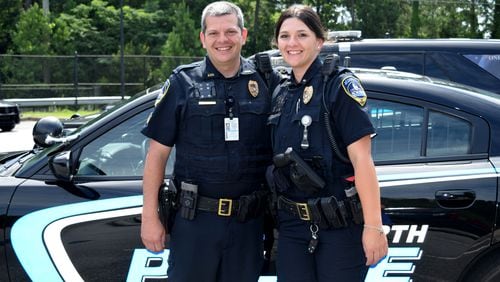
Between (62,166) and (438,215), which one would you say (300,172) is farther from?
(62,166)

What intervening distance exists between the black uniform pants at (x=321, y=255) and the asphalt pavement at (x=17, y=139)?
31.1 ft

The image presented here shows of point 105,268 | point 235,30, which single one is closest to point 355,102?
point 235,30

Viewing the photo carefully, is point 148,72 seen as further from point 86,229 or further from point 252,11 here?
point 86,229

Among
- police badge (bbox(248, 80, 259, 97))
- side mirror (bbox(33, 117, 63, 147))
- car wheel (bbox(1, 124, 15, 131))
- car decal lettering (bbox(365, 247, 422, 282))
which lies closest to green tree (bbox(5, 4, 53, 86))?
car wheel (bbox(1, 124, 15, 131))

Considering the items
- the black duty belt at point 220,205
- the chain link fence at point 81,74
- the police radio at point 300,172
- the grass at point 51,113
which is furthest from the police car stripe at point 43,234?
the chain link fence at point 81,74

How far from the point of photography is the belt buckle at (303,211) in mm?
2256

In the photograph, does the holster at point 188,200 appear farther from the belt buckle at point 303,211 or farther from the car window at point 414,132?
the car window at point 414,132

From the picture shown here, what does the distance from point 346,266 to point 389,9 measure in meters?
41.8

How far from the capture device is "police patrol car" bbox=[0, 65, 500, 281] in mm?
2693

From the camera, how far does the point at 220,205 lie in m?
2.43

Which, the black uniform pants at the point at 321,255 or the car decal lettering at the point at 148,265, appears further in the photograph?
the car decal lettering at the point at 148,265

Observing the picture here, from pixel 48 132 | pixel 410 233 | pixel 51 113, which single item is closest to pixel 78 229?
pixel 48 132

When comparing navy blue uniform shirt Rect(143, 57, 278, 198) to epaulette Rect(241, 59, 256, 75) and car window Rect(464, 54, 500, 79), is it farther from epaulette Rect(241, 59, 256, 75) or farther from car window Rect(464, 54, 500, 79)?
car window Rect(464, 54, 500, 79)

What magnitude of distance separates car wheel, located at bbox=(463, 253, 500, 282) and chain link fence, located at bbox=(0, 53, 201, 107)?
893 inches
